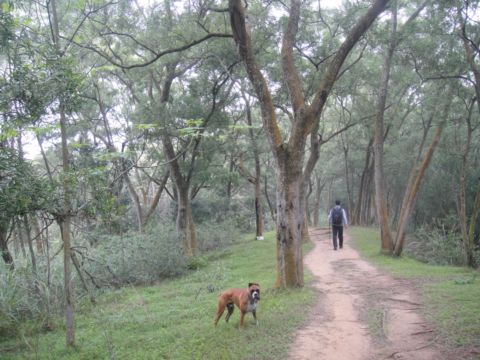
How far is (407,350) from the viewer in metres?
6.00

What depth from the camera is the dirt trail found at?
6.07 meters

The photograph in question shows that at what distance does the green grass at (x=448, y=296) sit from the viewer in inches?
251

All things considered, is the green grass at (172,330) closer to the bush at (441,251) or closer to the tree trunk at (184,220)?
the tree trunk at (184,220)

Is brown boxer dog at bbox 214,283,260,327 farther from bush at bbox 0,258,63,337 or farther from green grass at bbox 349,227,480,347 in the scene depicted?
bush at bbox 0,258,63,337

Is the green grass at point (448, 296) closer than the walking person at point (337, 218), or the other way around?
the green grass at point (448, 296)

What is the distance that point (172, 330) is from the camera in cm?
792

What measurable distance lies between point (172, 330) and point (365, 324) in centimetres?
356

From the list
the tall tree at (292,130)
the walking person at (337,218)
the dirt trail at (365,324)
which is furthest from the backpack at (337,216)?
the tall tree at (292,130)

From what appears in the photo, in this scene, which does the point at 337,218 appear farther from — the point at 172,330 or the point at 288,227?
the point at 172,330

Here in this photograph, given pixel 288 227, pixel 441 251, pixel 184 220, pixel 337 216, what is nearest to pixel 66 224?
pixel 288 227

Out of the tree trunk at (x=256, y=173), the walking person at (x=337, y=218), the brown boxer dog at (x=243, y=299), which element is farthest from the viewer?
the tree trunk at (x=256, y=173)

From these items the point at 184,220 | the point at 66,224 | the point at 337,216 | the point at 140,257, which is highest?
the point at 66,224

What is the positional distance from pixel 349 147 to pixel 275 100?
1635 cm

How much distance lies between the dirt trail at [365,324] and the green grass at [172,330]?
41cm
